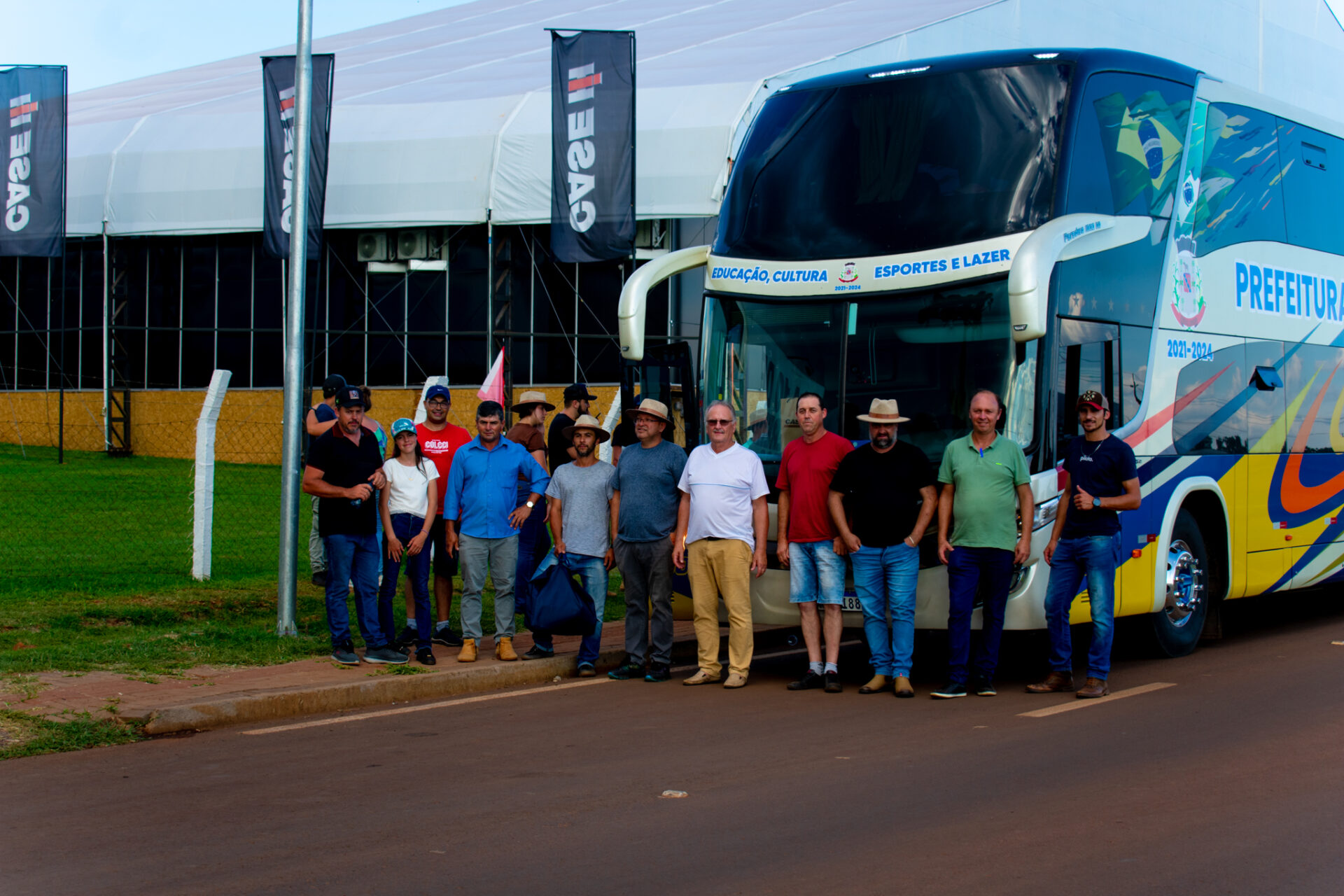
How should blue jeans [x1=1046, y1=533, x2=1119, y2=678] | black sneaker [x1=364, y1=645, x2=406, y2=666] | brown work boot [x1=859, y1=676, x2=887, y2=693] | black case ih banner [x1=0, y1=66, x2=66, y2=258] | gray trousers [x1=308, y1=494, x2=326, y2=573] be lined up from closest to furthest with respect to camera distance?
blue jeans [x1=1046, y1=533, x2=1119, y2=678]
brown work boot [x1=859, y1=676, x2=887, y2=693]
black sneaker [x1=364, y1=645, x2=406, y2=666]
gray trousers [x1=308, y1=494, x2=326, y2=573]
black case ih banner [x1=0, y1=66, x2=66, y2=258]

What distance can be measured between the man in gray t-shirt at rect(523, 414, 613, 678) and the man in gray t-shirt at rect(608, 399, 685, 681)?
0.09m

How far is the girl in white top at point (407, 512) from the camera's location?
9.87 metres

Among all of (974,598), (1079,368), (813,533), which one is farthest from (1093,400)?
(813,533)

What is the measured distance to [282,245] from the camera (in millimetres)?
28156

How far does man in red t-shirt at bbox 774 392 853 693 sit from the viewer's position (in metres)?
9.29

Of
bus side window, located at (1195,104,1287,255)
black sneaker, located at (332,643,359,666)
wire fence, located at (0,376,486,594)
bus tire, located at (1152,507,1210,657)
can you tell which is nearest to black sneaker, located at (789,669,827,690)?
bus tire, located at (1152,507,1210,657)

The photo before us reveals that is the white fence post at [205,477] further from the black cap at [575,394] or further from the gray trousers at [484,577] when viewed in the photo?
the gray trousers at [484,577]

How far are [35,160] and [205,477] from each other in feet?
60.9

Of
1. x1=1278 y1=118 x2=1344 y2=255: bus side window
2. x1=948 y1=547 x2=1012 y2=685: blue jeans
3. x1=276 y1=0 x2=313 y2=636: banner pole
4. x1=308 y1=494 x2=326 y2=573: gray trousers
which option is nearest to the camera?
x1=948 y1=547 x2=1012 y2=685: blue jeans

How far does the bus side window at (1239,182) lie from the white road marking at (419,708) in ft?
18.3

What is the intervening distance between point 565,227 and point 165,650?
15116 mm

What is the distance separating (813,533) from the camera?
30.6 ft

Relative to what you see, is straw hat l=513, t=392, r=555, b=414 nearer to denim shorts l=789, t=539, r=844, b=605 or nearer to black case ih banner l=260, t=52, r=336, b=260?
denim shorts l=789, t=539, r=844, b=605

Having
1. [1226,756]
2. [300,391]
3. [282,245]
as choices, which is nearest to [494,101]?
[282,245]
